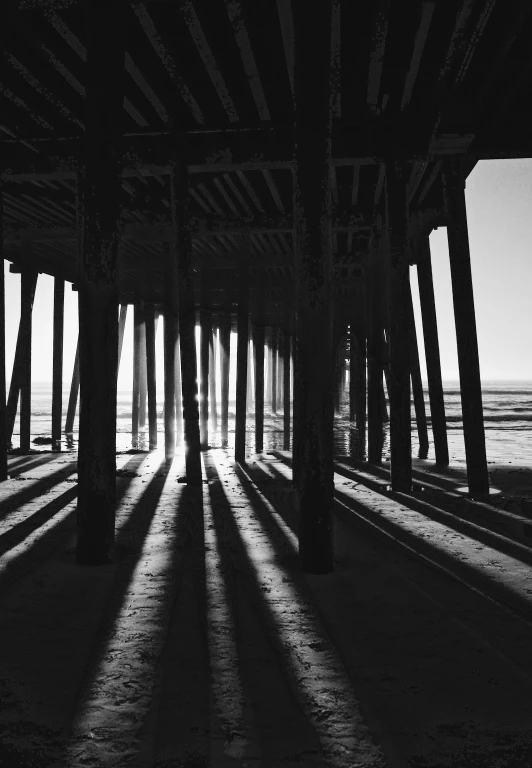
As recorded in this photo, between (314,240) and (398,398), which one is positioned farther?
(398,398)

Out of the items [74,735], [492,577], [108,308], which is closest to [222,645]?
[74,735]

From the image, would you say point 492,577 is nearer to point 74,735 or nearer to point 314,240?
point 314,240

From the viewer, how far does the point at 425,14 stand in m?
4.53

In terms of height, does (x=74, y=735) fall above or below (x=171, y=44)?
below

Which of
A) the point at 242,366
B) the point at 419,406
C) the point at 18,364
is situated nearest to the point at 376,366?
the point at 419,406

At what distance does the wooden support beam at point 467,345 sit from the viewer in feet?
20.4

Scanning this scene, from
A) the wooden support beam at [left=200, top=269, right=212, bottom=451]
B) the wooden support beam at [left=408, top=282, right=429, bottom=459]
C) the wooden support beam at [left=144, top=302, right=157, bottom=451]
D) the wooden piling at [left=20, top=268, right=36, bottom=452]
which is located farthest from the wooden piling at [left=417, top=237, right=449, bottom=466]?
the wooden piling at [left=20, top=268, right=36, bottom=452]

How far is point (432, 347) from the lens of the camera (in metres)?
8.62

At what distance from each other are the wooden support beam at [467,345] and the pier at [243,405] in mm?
24

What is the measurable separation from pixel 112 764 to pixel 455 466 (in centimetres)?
778

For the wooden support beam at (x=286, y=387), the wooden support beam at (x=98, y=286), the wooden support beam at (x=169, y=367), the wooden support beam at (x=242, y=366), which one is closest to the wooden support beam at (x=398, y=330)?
the wooden support beam at (x=242, y=366)

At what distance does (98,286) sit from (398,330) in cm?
368

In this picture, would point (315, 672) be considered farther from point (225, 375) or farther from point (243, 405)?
point (225, 375)

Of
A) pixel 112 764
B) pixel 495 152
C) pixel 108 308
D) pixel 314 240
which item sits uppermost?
pixel 495 152
